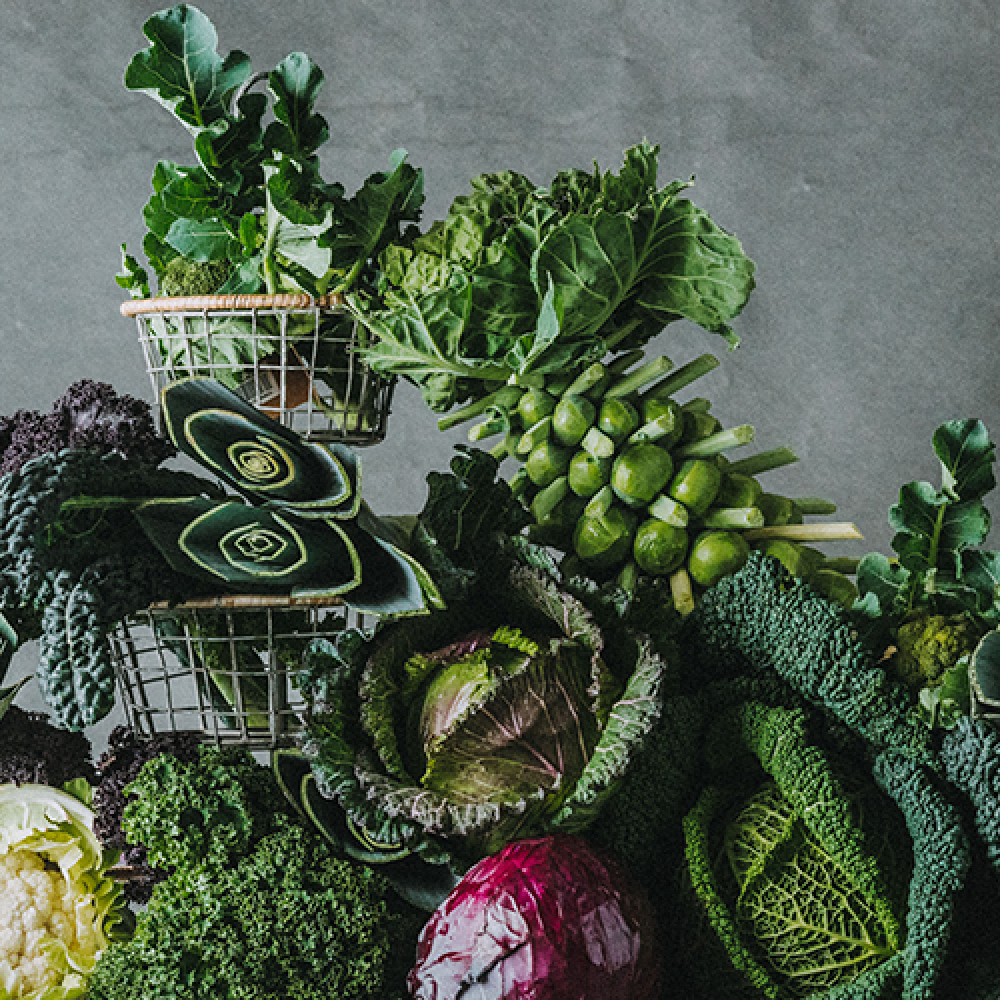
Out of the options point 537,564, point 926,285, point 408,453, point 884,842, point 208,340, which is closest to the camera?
point 884,842

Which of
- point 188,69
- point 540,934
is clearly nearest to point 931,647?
point 540,934

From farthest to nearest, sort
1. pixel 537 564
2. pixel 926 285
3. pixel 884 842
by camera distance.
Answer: pixel 926 285
pixel 537 564
pixel 884 842

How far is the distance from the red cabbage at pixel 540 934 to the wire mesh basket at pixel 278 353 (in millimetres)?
576

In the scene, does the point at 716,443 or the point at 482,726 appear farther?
the point at 716,443

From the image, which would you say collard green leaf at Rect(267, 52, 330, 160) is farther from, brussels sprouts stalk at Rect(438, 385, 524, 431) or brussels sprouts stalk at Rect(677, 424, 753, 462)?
brussels sprouts stalk at Rect(677, 424, 753, 462)

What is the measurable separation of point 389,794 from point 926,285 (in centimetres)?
161

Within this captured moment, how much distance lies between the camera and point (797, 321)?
7.29ft

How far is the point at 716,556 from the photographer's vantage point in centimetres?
123

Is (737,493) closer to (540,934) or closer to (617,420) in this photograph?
(617,420)

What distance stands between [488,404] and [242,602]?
1.27ft

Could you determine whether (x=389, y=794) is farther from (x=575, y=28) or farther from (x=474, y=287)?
(x=575, y=28)

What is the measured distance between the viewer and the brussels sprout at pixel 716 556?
1.24 m

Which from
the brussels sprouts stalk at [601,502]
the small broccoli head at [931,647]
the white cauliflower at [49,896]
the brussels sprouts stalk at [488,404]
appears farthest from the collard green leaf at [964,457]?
the white cauliflower at [49,896]

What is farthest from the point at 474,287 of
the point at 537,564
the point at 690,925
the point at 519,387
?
the point at 690,925
